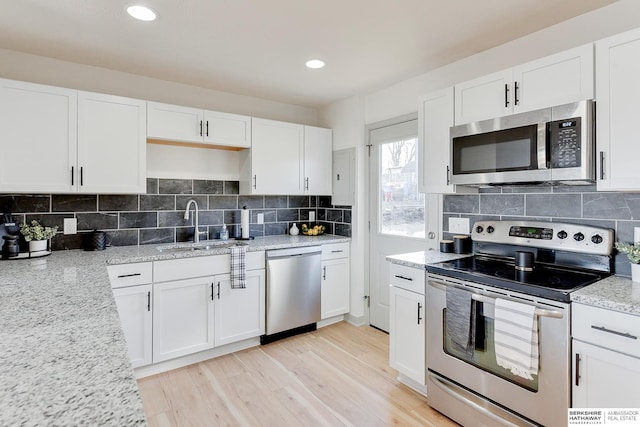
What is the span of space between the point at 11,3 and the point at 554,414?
351 cm

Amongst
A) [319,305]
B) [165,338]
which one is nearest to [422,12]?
[319,305]

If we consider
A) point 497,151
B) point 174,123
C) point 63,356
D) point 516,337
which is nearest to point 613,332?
point 516,337

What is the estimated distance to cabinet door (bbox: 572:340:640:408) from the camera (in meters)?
1.40

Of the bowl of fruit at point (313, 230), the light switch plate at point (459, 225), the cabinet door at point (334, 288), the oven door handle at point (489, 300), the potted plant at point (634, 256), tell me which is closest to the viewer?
the oven door handle at point (489, 300)

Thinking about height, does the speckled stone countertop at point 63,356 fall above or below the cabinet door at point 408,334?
above

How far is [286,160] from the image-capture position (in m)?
3.51

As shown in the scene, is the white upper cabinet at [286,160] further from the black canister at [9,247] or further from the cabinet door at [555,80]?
the cabinet door at [555,80]

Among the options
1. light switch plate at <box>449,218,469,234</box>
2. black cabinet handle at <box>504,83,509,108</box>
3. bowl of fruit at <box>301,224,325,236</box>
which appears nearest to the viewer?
black cabinet handle at <box>504,83,509,108</box>

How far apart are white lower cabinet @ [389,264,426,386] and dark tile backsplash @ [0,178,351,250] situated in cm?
133

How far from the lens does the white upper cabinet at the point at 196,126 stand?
281 centimetres

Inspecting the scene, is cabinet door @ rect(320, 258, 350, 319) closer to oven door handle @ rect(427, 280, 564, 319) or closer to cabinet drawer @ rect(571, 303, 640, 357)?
oven door handle @ rect(427, 280, 564, 319)

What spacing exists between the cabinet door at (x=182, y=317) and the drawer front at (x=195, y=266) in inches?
1.9

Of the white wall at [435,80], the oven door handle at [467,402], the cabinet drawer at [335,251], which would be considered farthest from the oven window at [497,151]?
the cabinet drawer at [335,251]

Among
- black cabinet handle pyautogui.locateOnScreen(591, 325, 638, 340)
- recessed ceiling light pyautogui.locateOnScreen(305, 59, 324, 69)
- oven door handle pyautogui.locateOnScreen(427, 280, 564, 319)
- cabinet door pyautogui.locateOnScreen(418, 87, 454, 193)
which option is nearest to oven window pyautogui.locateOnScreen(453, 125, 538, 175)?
cabinet door pyautogui.locateOnScreen(418, 87, 454, 193)
